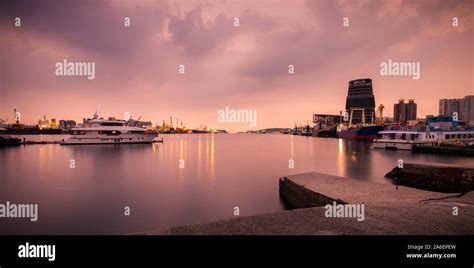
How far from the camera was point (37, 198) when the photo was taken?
19828 millimetres

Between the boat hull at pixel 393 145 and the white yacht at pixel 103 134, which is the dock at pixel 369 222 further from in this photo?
the white yacht at pixel 103 134

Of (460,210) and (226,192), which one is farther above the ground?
(460,210)

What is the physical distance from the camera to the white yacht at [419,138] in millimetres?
56219

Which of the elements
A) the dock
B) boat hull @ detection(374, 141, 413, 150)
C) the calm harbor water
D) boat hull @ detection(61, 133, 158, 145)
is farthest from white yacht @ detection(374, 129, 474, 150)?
boat hull @ detection(61, 133, 158, 145)

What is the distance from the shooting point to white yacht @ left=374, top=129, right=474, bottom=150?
56219 millimetres

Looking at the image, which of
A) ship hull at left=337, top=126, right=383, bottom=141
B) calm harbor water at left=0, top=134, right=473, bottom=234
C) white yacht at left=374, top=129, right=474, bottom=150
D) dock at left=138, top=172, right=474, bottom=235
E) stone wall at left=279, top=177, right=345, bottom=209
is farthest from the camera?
ship hull at left=337, top=126, right=383, bottom=141

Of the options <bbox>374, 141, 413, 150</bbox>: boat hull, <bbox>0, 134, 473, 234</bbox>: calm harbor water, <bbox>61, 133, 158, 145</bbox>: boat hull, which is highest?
<bbox>61, 133, 158, 145</bbox>: boat hull

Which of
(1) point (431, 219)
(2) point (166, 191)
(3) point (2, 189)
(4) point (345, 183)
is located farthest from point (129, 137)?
(1) point (431, 219)

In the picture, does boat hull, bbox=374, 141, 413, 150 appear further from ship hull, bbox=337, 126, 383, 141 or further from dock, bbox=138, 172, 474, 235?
dock, bbox=138, 172, 474, 235
